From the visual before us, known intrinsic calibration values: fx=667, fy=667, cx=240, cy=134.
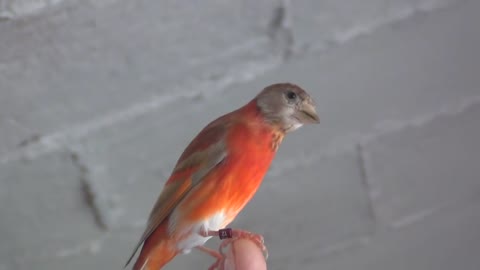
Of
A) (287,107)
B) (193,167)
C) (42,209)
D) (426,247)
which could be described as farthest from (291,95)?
(426,247)

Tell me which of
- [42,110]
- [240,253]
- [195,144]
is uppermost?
[42,110]

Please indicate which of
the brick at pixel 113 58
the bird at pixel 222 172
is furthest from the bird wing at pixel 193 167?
the brick at pixel 113 58

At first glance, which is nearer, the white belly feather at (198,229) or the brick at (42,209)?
the white belly feather at (198,229)

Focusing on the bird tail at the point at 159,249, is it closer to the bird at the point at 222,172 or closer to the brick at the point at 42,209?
the bird at the point at 222,172

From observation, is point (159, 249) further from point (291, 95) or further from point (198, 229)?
Result: point (291, 95)

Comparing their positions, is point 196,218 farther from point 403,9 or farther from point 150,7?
point 403,9

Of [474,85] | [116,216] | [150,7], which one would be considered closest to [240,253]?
[150,7]

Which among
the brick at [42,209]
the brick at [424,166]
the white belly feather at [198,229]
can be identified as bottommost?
the white belly feather at [198,229]
